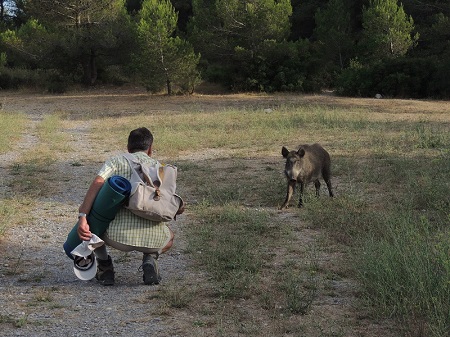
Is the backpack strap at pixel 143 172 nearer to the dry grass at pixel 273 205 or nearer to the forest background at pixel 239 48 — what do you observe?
the dry grass at pixel 273 205

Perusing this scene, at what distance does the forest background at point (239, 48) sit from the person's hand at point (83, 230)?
29078mm

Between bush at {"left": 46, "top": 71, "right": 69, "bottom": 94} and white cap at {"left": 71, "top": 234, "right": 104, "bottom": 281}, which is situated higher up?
white cap at {"left": 71, "top": 234, "right": 104, "bottom": 281}

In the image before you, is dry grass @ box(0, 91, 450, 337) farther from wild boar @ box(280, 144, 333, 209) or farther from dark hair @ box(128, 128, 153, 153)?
dark hair @ box(128, 128, 153, 153)

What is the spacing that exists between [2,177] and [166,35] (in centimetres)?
2331

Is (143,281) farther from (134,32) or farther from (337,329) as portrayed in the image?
(134,32)

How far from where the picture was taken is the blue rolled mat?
5633mm

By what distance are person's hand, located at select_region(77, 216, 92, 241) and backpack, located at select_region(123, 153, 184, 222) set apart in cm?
37

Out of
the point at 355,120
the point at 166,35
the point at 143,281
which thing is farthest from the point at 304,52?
the point at 143,281

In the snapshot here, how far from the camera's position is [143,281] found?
238 inches

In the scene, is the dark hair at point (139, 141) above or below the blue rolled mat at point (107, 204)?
above

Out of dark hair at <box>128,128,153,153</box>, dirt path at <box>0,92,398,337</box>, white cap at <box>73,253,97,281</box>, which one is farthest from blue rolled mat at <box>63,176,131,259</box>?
dirt path at <box>0,92,398,337</box>

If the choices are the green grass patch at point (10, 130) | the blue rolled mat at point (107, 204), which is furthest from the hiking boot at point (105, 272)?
the green grass patch at point (10, 130)

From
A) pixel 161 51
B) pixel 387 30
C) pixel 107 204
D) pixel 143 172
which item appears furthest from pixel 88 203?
Result: pixel 387 30

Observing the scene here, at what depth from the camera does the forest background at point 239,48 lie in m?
35.1
